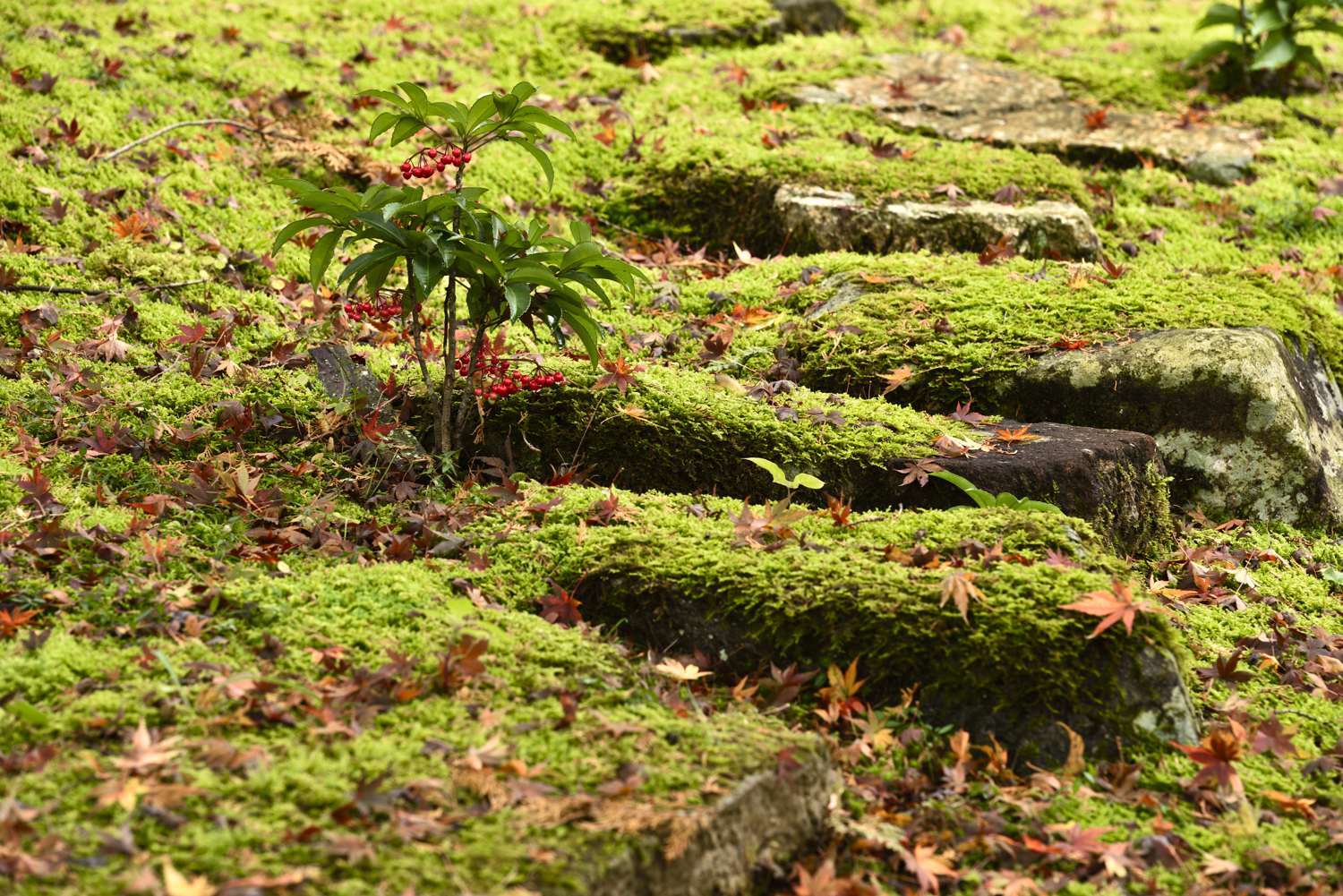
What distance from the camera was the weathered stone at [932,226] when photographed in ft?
20.3

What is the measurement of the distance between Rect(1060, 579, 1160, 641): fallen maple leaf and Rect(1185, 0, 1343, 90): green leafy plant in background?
6.78 m

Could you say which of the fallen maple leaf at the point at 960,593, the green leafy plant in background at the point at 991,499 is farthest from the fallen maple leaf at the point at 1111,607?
the green leafy plant in background at the point at 991,499

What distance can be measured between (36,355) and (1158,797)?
14.5 feet

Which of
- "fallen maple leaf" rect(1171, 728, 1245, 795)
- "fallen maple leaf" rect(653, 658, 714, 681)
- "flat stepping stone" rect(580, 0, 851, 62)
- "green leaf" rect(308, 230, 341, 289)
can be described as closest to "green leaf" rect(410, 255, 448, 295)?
"green leaf" rect(308, 230, 341, 289)

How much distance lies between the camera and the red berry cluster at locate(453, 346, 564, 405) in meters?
4.11

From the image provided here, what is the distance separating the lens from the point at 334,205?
374 cm

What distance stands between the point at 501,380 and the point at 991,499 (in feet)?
6.11

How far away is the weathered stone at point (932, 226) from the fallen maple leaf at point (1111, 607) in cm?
338

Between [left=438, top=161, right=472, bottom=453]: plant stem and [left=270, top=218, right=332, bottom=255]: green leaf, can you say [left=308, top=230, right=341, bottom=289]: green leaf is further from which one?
[left=438, top=161, right=472, bottom=453]: plant stem

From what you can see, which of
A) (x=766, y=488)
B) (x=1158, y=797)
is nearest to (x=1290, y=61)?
(x=766, y=488)

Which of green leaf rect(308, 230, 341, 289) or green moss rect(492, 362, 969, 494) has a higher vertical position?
green leaf rect(308, 230, 341, 289)

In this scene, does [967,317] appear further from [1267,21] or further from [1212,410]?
[1267,21]

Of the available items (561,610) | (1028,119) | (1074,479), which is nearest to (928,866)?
(561,610)

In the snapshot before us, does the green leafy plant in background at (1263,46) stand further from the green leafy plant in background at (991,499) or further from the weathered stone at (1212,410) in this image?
the green leafy plant in background at (991,499)
